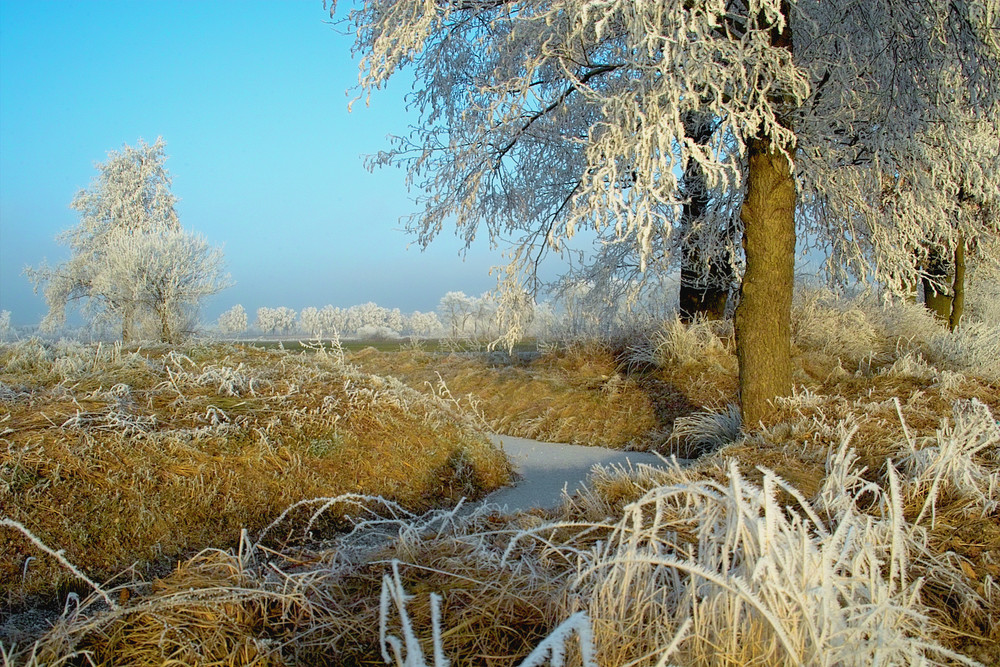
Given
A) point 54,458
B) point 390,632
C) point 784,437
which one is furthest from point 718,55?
point 54,458

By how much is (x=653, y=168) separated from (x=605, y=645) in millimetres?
3705

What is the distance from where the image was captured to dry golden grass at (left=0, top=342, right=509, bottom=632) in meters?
3.35

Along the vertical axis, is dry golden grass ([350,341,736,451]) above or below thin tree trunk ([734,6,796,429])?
below

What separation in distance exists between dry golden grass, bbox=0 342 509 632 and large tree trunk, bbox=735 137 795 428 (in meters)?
2.26

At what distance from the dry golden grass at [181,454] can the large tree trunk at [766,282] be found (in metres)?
2.26

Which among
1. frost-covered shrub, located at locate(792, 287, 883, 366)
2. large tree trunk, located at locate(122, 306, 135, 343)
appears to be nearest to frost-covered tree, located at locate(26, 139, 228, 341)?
large tree trunk, located at locate(122, 306, 135, 343)

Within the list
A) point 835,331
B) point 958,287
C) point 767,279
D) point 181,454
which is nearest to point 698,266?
point 835,331

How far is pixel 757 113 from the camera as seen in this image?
199 inches

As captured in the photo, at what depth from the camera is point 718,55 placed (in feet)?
17.1

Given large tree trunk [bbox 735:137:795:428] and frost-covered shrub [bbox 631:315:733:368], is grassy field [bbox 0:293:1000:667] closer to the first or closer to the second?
frost-covered shrub [bbox 631:315:733:368]

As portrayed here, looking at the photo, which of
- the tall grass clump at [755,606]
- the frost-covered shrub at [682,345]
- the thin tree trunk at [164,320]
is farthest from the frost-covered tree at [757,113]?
the thin tree trunk at [164,320]

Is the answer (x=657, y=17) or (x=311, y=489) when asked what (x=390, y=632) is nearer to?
(x=311, y=489)

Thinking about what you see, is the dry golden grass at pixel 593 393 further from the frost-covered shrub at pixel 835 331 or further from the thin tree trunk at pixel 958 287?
the thin tree trunk at pixel 958 287

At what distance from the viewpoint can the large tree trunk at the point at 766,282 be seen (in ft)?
18.0
